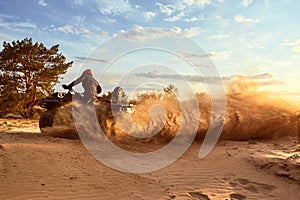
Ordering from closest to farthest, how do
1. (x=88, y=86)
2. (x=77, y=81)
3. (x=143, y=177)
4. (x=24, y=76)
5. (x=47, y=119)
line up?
(x=143, y=177), (x=47, y=119), (x=88, y=86), (x=77, y=81), (x=24, y=76)

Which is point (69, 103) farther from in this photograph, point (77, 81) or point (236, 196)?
point (236, 196)

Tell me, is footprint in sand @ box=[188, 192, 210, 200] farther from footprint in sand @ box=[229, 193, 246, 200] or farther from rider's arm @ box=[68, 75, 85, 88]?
rider's arm @ box=[68, 75, 85, 88]

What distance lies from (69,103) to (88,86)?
33.3 inches

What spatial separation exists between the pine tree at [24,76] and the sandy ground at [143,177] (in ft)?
47.6

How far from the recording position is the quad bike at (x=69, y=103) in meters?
7.95

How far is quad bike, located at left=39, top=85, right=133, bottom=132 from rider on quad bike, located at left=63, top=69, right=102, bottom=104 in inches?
5.7

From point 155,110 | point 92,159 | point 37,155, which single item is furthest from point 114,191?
point 155,110

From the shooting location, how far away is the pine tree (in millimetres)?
19969

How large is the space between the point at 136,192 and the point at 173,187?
72 centimetres

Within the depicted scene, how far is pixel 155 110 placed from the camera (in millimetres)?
8656

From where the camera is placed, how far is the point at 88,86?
8.70 m

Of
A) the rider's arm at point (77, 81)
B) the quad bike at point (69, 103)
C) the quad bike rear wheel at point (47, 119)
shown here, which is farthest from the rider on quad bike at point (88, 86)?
the quad bike rear wheel at point (47, 119)

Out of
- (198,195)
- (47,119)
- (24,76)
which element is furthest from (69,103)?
(24,76)

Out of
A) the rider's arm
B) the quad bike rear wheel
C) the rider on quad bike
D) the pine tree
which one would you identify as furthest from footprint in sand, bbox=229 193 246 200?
the pine tree
